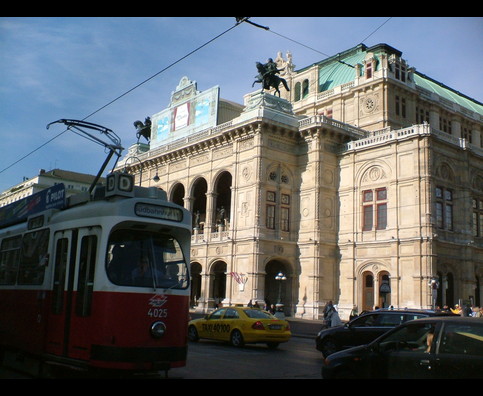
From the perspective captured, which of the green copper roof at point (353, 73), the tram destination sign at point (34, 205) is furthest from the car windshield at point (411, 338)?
the green copper roof at point (353, 73)

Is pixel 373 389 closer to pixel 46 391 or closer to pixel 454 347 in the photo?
pixel 454 347

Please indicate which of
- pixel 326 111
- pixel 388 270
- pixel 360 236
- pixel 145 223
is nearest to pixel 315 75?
pixel 326 111

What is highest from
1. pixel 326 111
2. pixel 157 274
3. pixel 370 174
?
pixel 326 111

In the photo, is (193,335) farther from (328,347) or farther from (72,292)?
(72,292)

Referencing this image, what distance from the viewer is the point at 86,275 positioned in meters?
9.53

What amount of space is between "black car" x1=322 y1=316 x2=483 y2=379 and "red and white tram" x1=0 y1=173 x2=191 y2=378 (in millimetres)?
3105

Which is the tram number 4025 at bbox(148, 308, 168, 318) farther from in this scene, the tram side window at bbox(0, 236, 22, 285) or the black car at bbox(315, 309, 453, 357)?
the black car at bbox(315, 309, 453, 357)

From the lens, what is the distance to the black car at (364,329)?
1499 centimetres

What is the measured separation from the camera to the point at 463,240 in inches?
1451

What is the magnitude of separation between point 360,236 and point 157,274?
2980cm

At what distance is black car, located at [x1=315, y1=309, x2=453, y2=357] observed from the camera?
590 inches

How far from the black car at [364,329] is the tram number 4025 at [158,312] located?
303 inches

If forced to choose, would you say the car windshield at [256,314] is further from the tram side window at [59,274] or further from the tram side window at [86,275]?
the tram side window at [86,275]

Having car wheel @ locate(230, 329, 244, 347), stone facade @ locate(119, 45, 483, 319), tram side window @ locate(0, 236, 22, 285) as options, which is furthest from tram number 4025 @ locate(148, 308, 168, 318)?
stone facade @ locate(119, 45, 483, 319)
